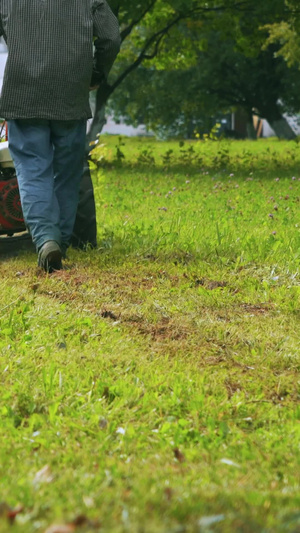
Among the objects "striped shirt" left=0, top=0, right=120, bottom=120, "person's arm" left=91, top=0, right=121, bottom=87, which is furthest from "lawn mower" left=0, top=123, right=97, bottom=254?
"person's arm" left=91, top=0, right=121, bottom=87

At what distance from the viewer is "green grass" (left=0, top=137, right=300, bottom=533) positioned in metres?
2.26

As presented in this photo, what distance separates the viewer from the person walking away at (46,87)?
5754 mm

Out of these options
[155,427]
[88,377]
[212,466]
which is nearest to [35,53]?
[88,377]

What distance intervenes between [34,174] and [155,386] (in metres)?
2.76

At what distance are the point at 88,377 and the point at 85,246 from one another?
3135 millimetres

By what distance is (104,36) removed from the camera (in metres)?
6.01

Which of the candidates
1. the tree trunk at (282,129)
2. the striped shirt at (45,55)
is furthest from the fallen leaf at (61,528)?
the tree trunk at (282,129)

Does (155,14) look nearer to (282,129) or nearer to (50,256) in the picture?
(50,256)

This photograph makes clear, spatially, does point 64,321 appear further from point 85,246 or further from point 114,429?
point 85,246

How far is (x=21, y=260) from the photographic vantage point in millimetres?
6234

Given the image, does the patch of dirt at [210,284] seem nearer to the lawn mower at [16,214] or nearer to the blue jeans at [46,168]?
the blue jeans at [46,168]

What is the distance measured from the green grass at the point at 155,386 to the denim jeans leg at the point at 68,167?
28 centimetres

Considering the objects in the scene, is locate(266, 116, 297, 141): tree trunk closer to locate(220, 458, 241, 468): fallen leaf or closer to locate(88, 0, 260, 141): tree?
locate(88, 0, 260, 141): tree

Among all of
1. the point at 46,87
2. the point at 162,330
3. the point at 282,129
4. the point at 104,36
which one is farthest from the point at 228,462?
the point at 282,129
